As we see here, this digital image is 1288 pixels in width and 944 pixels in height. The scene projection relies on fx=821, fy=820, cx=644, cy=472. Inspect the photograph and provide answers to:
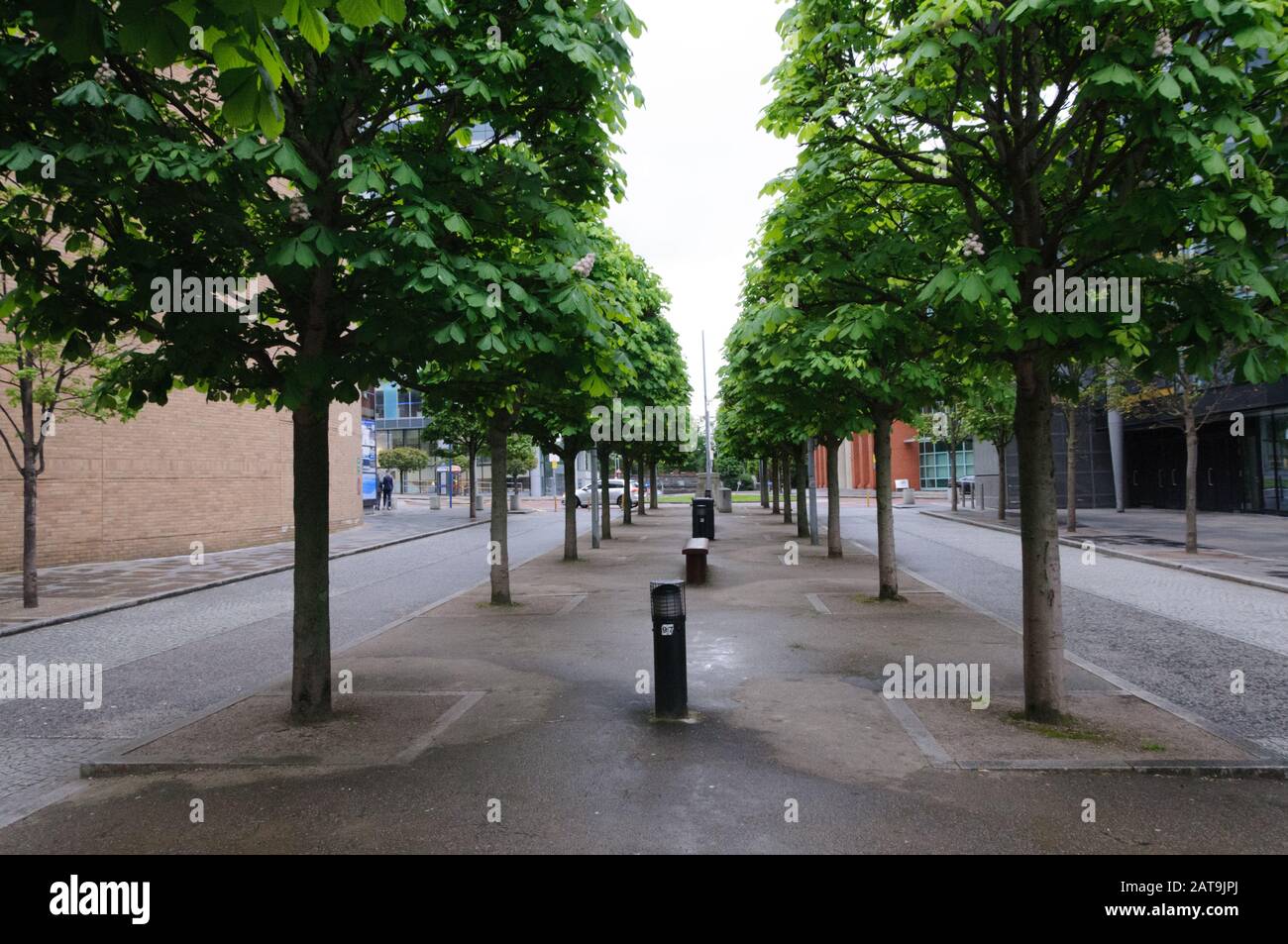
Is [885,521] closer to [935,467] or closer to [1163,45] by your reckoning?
[1163,45]

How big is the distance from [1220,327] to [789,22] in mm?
4202

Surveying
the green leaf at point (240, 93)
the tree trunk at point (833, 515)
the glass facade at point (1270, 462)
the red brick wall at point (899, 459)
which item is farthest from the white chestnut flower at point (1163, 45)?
the red brick wall at point (899, 459)

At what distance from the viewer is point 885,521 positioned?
12625 millimetres

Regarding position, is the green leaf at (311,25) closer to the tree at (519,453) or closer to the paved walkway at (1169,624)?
the paved walkway at (1169,624)

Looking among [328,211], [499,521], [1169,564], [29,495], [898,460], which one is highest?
[328,211]

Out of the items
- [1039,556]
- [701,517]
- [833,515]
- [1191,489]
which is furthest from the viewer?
[701,517]

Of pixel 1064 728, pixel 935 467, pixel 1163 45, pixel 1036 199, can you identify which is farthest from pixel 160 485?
pixel 935 467

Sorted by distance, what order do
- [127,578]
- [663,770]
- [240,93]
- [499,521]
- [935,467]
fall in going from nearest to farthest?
[240,93] < [663,770] < [499,521] < [127,578] < [935,467]

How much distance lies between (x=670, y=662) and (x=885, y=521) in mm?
6953

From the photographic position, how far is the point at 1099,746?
5828 mm

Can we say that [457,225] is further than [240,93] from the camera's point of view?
Yes

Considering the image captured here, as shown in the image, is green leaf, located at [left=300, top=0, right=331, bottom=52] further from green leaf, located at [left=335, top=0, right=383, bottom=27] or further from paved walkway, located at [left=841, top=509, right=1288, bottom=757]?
paved walkway, located at [left=841, top=509, right=1288, bottom=757]

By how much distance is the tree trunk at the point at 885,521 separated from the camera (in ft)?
40.8
